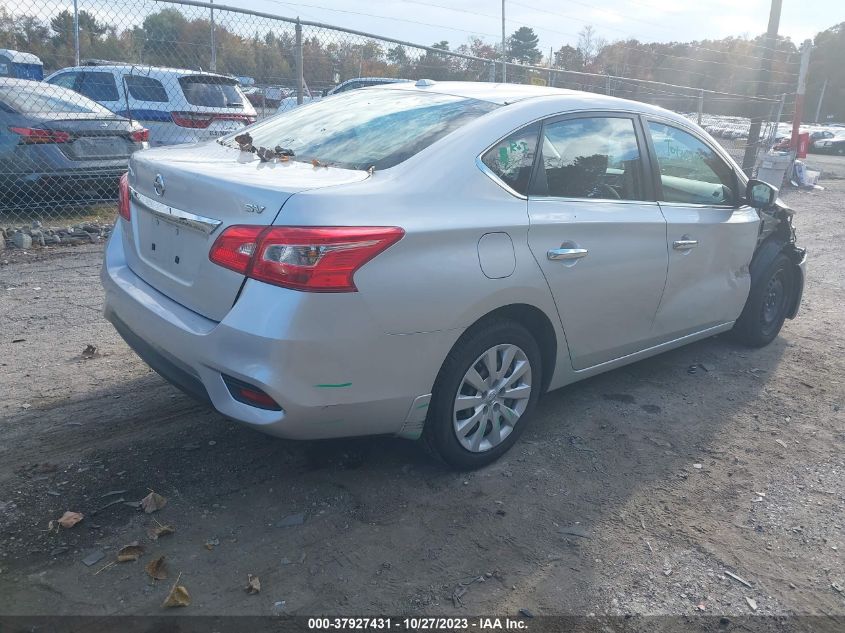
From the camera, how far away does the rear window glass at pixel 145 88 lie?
989 centimetres

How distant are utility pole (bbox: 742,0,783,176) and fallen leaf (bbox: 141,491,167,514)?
1441 centimetres

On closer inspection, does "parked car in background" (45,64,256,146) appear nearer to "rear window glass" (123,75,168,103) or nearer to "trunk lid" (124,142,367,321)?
"rear window glass" (123,75,168,103)

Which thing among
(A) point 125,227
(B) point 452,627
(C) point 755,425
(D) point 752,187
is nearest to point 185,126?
(A) point 125,227

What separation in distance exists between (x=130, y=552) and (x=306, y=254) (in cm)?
133

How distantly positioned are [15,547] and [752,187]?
466 cm

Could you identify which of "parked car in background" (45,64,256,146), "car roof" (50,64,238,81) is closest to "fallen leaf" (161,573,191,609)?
"car roof" (50,64,238,81)

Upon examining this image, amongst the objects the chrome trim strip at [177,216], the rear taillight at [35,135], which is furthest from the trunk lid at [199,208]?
the rear taillight at [35,135]

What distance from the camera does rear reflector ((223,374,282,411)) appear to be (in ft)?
9.33

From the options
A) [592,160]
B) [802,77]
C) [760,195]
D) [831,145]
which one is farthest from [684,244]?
[831,145]

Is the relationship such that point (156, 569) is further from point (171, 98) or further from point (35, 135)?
point (171, 98)

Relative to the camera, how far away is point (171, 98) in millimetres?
9852

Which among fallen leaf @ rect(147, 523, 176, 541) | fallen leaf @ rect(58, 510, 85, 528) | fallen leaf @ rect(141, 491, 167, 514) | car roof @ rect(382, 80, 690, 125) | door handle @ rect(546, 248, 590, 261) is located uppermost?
car roof @ rect(382, 80, 690, 125)

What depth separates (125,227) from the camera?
3707 mm

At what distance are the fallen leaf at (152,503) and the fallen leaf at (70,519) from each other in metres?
0.24
